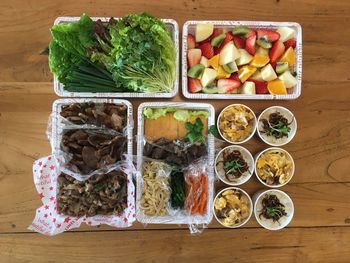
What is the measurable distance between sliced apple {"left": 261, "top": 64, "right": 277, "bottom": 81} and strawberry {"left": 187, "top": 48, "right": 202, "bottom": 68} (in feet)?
0.72

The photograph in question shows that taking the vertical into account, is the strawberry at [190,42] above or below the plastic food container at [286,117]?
above

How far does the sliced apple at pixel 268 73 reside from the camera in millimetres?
1373

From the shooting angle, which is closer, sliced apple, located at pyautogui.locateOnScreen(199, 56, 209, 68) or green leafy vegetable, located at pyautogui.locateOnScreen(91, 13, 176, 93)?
green leafy vegetable, located at pyautogui.locateOnScreen(91, 13, 176, 93)

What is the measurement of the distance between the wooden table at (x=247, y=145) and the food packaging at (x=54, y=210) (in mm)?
72

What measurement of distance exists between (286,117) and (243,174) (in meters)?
0.24

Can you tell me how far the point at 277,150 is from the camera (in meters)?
1.39

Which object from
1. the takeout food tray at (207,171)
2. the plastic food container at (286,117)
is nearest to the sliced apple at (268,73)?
the plastic food container at (286,117)

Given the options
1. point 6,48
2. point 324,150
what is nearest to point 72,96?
point 6,48

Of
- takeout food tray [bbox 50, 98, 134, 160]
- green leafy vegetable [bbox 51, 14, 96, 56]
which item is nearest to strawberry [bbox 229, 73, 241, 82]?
takeout food tray [bbox 50, 98, 134, 160]

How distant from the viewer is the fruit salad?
137 centimetres

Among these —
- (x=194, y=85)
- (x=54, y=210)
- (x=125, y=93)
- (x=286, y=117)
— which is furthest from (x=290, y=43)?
(x=54, y=210)

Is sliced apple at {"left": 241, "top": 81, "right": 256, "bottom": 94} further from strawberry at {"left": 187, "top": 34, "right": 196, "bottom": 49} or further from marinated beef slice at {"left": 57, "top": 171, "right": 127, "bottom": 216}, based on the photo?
marinated beef slice at {"left": 57, "top": 171, "right": 127, "bottom": 216}

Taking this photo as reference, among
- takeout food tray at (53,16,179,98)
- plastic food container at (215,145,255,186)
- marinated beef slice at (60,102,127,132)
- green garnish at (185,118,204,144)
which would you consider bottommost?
plastic food container at (215,145,255,186)

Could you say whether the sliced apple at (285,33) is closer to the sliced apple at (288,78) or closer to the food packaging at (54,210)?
the sliced apple at (288,78)
